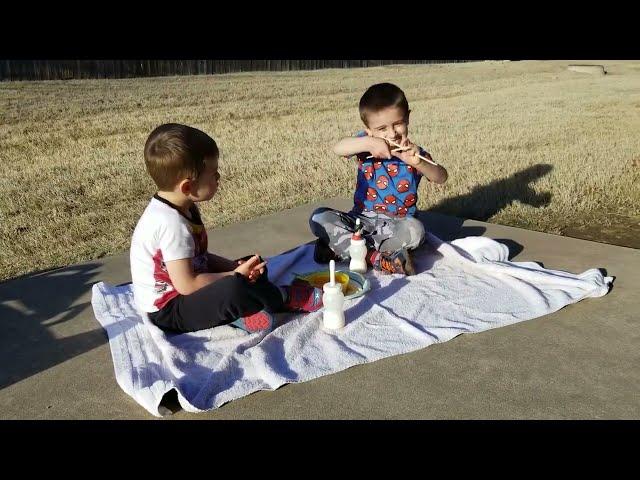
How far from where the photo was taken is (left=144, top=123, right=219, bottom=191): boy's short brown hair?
2947 mm

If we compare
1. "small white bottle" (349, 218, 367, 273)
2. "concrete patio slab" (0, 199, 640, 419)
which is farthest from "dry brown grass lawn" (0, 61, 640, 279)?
"small white bottle" (349, 218, 367, 273)

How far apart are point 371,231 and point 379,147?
551 mm

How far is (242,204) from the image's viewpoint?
587cm

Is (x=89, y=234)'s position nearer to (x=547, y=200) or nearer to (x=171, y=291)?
(x=171, y=291)

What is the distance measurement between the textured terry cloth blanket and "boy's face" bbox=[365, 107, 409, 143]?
71cm

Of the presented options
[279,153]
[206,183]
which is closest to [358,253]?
[206,183]

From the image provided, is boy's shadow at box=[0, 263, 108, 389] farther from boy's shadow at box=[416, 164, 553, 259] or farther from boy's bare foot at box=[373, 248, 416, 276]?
boy's shadow at box=[416, 164, 553, 259]

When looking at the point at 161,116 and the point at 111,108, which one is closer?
the point at 161,116

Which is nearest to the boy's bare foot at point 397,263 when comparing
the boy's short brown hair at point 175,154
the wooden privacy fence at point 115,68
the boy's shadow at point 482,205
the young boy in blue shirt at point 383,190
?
the young boy in blue shirt at point 383,190

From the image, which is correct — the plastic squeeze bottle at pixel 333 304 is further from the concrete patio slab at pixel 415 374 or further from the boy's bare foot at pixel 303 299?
the concrete patio slab at pixel 415 374

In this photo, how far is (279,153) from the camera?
27.6 ft

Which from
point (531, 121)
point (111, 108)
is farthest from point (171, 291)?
point (111, 108)
